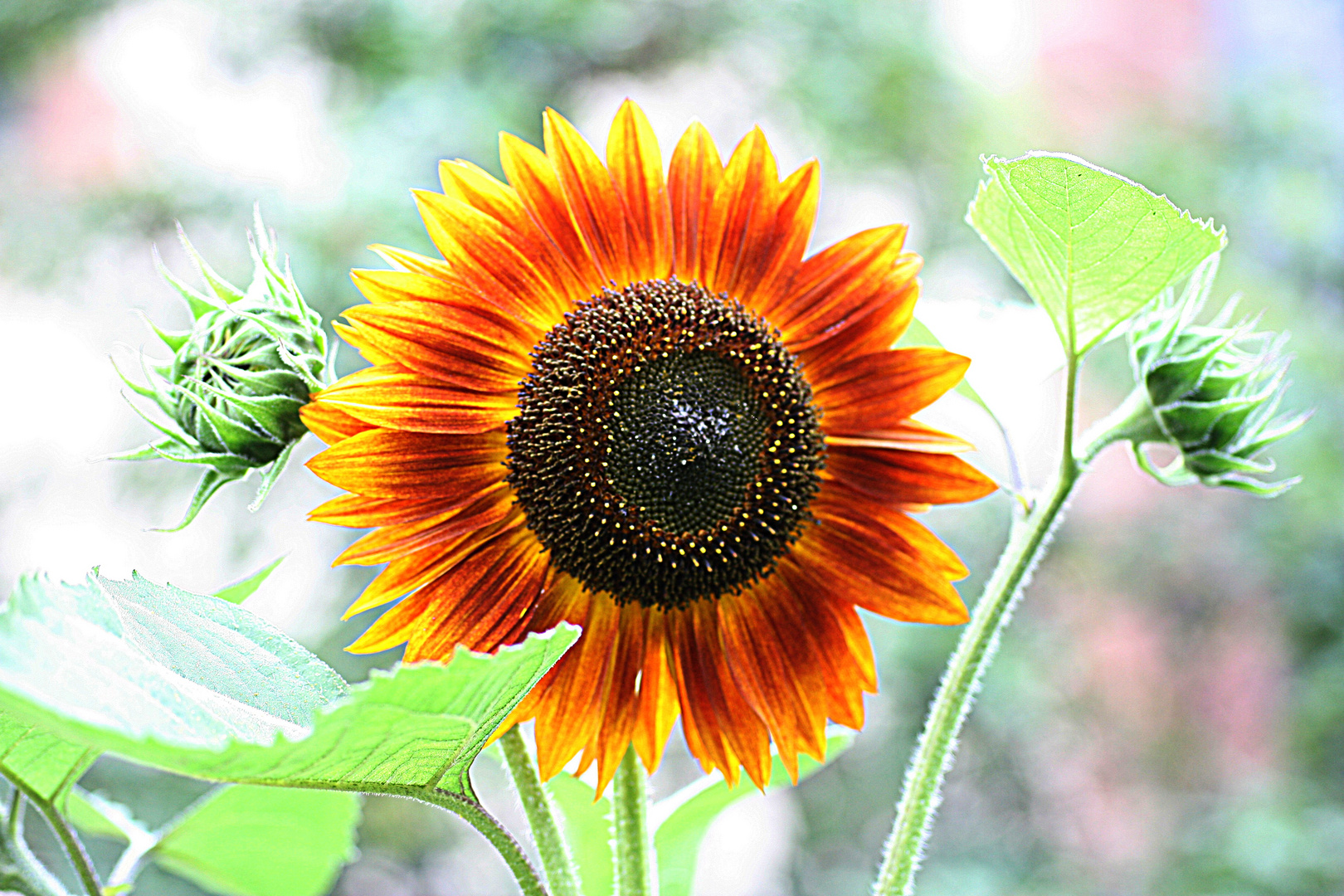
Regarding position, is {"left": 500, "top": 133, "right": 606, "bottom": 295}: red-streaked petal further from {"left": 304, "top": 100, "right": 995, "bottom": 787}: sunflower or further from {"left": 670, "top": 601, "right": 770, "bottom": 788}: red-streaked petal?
{"left": 670, "top": 601, "right": 770, "bottom": 788}: red-streaked petal

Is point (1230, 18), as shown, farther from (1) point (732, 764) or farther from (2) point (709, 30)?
(1) point (732, 764)

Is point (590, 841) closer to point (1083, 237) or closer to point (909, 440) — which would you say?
point (909, 440)

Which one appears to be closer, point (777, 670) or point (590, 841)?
point (777, 670)

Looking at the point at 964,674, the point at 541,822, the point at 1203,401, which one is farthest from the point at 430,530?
the point at 1203,401

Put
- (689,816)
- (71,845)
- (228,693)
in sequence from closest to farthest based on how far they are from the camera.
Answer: (228,693) < (71,845) < (689,816)

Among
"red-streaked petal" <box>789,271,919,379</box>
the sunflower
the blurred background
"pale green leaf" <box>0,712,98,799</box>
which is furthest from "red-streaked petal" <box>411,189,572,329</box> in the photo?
the blurred background
